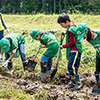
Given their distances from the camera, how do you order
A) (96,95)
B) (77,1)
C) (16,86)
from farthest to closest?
(77,1) → (16,86) → (96,95)

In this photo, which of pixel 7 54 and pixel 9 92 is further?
pixel 7 54

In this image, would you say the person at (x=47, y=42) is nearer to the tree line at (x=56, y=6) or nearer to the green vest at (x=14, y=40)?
the green vest at (x=14, y=40)

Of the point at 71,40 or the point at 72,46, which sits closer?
the point at 71,40

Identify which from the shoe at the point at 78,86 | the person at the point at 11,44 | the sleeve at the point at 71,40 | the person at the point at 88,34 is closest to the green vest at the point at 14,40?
the person at the point at 11,44

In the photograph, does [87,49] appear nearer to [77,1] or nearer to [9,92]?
[9,92]

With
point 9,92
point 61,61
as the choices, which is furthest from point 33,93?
point 61,61

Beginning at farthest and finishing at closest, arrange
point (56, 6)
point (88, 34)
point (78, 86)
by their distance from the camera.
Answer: point (56, 6) → point (78, 86) → point (88, 34)

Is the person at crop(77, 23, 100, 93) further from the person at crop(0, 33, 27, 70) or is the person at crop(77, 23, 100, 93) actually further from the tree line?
the tree line

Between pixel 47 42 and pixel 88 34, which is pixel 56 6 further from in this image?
pixel 88 34

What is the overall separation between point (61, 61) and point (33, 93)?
204 cm

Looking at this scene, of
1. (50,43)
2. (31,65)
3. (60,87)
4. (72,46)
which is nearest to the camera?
(72,46)

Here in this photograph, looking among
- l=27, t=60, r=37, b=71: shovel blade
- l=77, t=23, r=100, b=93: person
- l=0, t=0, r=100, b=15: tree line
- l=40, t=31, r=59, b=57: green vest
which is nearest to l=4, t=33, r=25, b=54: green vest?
l=27, t=60, r=37, b=71: shovel blade

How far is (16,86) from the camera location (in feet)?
13.0

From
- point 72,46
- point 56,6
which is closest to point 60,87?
point 72,46
